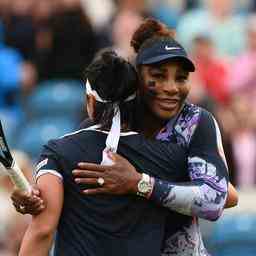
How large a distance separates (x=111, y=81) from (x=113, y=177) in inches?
16.5

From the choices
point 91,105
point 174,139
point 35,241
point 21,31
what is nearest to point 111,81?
point 91,105

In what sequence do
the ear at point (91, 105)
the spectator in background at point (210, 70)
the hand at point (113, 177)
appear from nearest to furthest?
1. the hand at point (113, 177)
2. the ear at point (91, 105)
3. the spectator in background at point (210, 70)

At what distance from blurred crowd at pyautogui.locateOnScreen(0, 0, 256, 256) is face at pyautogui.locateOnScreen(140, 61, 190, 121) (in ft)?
14.9

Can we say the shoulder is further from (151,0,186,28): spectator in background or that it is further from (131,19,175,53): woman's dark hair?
(151,0,186,28): spectator in background

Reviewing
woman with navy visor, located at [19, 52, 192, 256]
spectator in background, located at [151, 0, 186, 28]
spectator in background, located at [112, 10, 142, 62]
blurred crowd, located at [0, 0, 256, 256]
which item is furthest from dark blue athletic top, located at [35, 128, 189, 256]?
spectator in background, located at [151, 0, 186, 28]

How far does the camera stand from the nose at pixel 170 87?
5.89 meters

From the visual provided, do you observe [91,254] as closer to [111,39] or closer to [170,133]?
[170,133]

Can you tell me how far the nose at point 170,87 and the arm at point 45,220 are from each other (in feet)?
2.04

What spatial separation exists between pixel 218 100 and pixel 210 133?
5.72 meters

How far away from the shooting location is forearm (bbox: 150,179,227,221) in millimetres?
5820

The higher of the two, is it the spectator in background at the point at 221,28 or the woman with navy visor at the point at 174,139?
the spectator in background at the point at 221,28

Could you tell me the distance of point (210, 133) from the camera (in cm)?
597

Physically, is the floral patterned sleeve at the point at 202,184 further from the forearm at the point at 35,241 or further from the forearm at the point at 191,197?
the forearm at the point at 35,241

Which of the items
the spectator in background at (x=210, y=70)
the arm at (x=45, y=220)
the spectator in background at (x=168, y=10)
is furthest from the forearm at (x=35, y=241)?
the spectator in background at (x=168, y=10)
